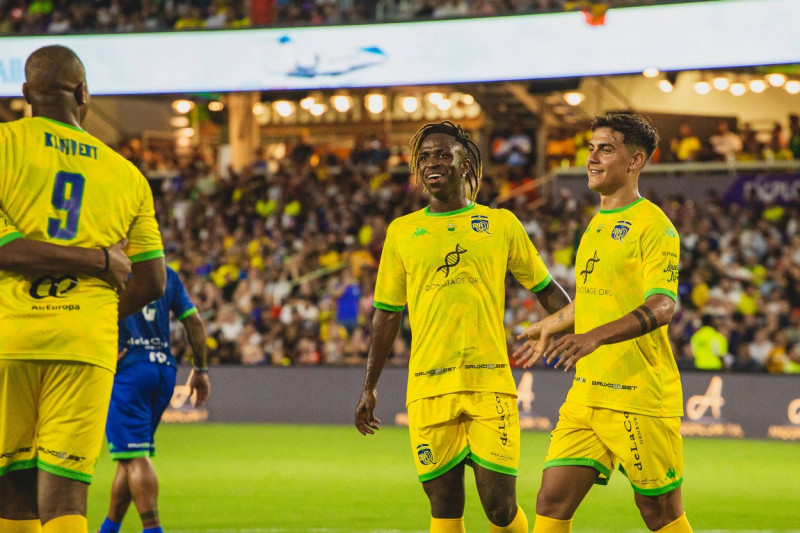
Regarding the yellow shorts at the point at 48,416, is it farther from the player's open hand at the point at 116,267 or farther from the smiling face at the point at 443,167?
the smiling face at the point at 443,167

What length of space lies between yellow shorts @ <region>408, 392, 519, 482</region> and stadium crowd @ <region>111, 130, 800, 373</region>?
37.9 feet

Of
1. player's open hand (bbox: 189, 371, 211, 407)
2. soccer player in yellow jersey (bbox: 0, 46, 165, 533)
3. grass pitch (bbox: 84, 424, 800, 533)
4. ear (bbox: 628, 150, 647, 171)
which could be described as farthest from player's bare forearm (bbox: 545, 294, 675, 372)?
grass pitch (bbox: 84, 424, 800, 533)

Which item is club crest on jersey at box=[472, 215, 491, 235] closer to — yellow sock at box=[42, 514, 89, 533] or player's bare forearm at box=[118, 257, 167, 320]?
player's bare forearm at box=[118, 257, 167, 320]

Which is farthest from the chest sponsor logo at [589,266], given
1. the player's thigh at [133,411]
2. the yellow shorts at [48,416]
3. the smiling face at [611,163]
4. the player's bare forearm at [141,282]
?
the player's thigh at [133,411]

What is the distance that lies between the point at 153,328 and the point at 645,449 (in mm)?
3736

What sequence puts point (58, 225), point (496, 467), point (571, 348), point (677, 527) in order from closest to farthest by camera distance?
point (58, 225) < point (571, 348) < point (677, 527) < point (496, 467)

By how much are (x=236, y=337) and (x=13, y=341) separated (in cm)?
1636

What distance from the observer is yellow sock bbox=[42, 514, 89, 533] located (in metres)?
4.38

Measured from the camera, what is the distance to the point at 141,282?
4.89 meters

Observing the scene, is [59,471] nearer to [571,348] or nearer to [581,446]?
[571,348]

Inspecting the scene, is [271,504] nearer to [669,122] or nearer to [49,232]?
[49,232]

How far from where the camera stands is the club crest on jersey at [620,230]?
561cm

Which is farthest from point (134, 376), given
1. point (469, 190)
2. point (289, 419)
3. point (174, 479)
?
point (289, 419)

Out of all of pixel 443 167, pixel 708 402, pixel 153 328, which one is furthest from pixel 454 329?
pixel 708 402
